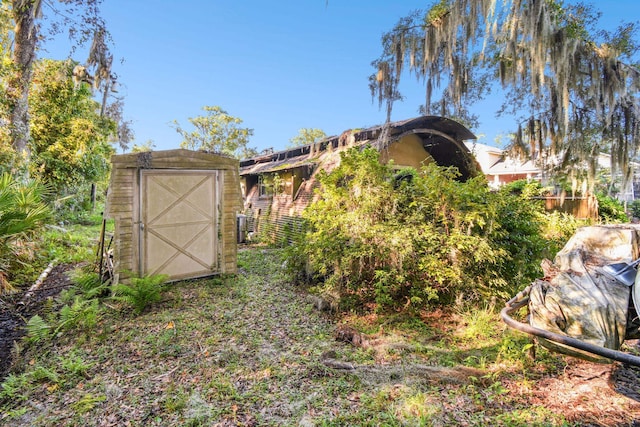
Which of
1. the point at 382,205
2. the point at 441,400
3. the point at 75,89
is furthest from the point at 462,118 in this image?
the point at 75,89

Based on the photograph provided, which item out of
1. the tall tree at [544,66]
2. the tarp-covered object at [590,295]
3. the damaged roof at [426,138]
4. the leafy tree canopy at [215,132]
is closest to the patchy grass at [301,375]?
the tarp-covered object at [590,295]

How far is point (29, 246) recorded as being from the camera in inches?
258

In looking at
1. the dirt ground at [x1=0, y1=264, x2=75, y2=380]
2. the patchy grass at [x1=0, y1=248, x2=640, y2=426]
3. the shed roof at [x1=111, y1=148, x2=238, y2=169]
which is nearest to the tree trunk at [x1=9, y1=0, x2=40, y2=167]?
the dirt ground at [x1=0, y1=264, x2=75, y2=380]

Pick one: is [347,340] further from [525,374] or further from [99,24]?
[99,24]

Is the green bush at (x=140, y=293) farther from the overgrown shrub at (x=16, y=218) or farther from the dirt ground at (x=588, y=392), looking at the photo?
the overgrown shrub at (x=16, y=218)

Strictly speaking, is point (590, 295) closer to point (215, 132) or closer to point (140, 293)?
point (140, 293)

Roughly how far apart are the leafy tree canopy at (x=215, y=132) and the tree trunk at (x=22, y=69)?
17212 mm

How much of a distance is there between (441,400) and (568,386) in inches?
51.2

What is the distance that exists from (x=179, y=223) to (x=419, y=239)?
4660 mm

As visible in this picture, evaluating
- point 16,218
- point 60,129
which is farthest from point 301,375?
point 60,129

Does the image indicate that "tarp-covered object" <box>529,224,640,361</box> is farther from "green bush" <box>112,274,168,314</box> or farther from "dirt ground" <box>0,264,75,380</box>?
"dirt ground" <box>0,264,75,380</box>

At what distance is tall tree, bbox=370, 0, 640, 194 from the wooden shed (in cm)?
559

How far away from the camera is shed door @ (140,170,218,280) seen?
5.75 m

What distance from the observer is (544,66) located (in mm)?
7625
